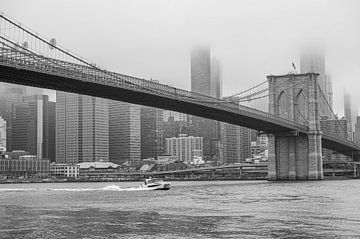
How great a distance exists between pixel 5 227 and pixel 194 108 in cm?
4283

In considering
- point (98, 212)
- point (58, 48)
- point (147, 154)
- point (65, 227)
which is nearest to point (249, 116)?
point (58, 48)

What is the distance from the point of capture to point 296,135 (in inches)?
3004

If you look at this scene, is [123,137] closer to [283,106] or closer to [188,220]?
[283,106]

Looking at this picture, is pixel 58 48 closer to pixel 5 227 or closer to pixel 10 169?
pixel 5 227

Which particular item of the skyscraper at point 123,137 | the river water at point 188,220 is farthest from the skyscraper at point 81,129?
the river water at point 188,220

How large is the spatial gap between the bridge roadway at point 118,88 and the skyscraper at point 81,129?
105 metres

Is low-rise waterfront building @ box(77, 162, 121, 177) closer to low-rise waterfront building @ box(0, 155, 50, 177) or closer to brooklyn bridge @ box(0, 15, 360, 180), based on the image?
low-rise waterfront building @ box(0, 155, 50, 177)

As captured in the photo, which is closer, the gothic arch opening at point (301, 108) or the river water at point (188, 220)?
the river water at point (188, 220)

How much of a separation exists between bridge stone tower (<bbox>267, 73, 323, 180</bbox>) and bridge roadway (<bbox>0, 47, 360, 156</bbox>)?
1699mm

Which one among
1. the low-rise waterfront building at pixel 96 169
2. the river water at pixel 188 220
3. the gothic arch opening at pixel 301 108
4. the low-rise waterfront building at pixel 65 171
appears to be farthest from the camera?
the low-rise waterfront building at pixel 65 171

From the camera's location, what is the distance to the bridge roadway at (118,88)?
147 feet

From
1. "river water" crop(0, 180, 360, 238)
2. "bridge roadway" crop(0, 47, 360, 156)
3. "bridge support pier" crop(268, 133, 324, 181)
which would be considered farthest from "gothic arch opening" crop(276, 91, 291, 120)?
"river water" crop(0, 180, 360, 238)

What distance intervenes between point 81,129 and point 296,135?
107317mm

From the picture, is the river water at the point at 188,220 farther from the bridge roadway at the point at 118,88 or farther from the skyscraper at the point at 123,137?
the skyscraper at the point at 123,137
